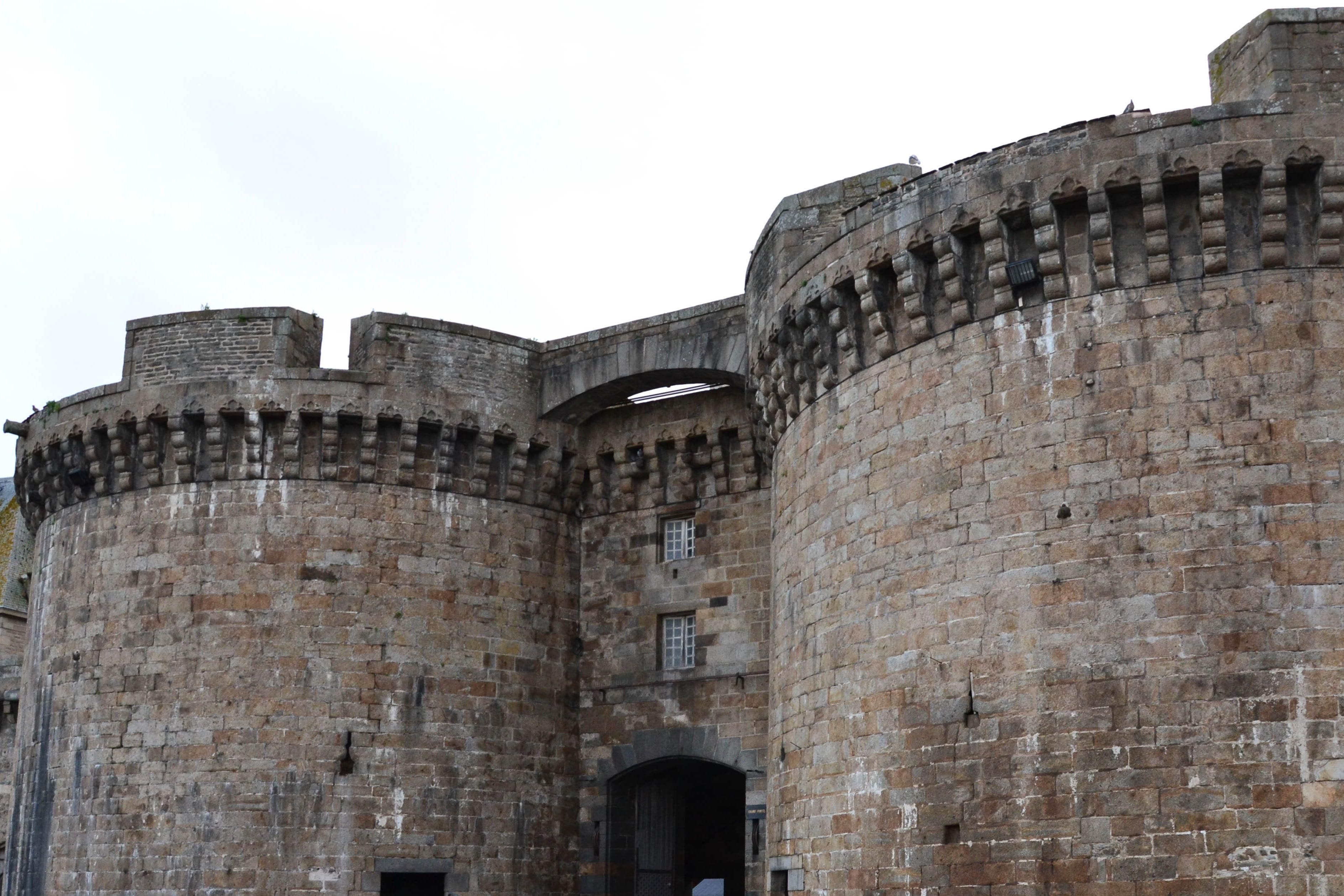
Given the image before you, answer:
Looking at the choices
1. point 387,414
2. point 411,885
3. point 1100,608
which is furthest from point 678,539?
point 1100,608

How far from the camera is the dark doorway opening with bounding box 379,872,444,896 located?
17.3 m

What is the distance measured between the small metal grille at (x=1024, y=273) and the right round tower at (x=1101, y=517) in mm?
21

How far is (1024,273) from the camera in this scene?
12.5 metres

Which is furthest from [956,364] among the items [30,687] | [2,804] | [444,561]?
[2,804]

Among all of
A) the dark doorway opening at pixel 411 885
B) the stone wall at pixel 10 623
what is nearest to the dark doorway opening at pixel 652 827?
the dark doorway opening at pixel 411 885

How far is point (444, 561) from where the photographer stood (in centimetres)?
1830

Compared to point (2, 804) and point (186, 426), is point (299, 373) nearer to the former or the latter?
point (186, 426)

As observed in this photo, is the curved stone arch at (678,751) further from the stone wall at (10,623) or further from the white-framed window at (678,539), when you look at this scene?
the stone wall at (10,623)

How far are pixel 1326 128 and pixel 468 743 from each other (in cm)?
1086

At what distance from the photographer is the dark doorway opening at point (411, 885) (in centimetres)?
1731

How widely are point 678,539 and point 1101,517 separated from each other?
7.89m

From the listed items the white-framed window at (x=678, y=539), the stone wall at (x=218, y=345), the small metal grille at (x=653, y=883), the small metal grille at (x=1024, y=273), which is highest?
the stone wall at (x=218, y=345)

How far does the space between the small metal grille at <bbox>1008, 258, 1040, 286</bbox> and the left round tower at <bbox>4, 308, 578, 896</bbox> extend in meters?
7.82

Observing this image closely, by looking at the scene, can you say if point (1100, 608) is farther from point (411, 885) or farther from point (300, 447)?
point (300, 447)
